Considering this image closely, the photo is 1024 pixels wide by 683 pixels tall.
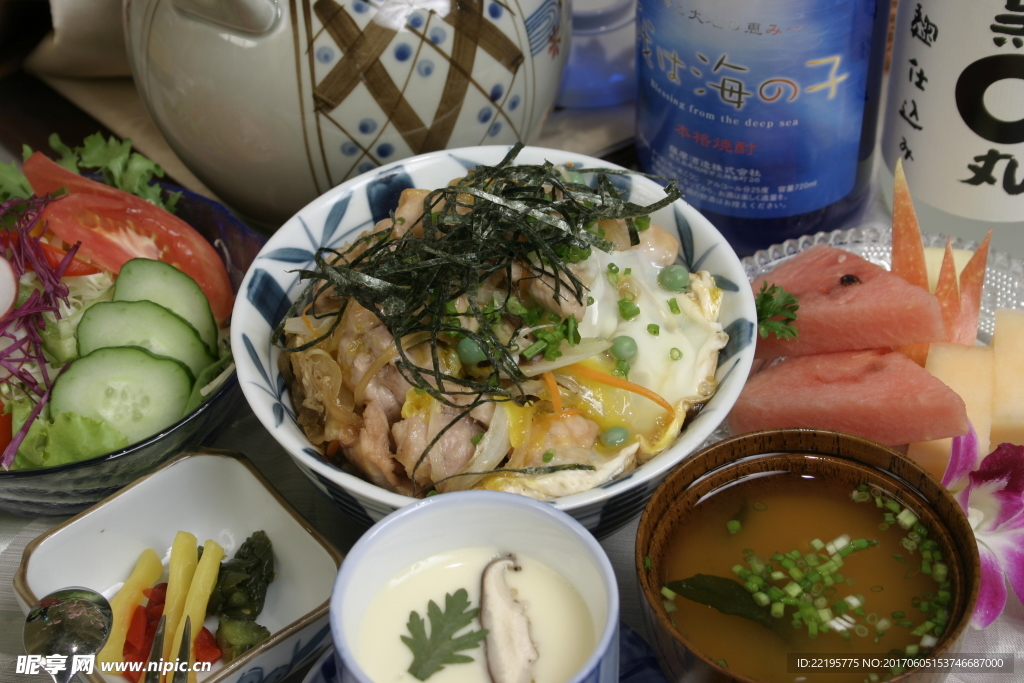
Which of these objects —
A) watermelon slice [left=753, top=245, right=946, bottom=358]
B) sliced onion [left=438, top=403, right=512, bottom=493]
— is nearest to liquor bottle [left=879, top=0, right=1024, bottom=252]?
watermelon slice [left=753, top=245, right=946, bottom=358]

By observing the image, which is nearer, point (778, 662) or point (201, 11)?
point (778, 662)

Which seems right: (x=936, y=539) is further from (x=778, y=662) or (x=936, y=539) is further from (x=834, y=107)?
(x=834, y=107)

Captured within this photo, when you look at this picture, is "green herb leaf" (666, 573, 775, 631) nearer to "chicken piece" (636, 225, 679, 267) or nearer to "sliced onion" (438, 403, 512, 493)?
"sliced onion" (438, 403, 512, 493)

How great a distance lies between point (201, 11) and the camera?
6.52 feet

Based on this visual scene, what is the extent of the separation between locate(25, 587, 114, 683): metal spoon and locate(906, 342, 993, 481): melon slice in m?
1.66

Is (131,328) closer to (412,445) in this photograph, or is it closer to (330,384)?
(330,384)

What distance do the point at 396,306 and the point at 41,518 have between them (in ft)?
3.56

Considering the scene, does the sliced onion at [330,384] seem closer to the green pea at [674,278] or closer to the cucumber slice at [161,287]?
the cucumber slice at [161,287]

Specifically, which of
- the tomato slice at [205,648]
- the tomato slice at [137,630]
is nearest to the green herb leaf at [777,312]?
the tomato slice at [205,648]

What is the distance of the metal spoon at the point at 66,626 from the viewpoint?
5.04ft

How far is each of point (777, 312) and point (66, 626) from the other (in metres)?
1.60

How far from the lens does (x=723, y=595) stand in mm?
1481

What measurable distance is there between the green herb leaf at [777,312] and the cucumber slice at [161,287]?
1356 millimetres

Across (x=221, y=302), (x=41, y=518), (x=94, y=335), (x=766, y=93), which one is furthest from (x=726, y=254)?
(x=41, y=518)
